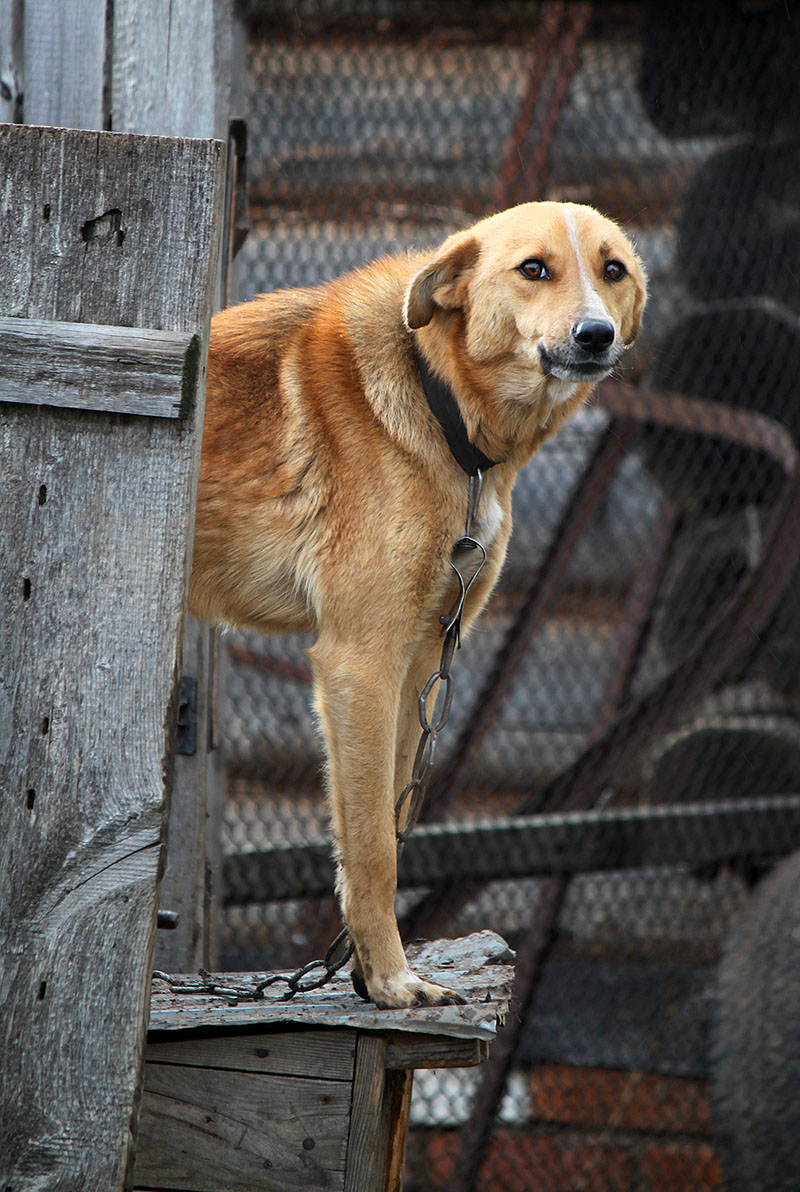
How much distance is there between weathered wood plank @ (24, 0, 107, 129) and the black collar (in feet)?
3.95

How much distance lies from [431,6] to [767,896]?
3950mm

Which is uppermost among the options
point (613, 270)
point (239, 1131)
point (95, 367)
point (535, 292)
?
point (613, 270)

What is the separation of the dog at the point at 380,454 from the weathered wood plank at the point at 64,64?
0.71 meters

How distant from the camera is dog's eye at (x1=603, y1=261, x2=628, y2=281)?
2.73 meters

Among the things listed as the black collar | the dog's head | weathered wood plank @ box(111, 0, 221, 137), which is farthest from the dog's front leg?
weathered wood plank @ box(111, 0, 221, 137)

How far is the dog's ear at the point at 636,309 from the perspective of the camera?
287 centimetres

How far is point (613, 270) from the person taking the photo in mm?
2744

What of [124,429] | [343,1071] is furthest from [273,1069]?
[124,429]

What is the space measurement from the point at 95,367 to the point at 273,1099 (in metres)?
1.45

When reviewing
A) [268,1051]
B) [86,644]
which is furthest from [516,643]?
[86,644]

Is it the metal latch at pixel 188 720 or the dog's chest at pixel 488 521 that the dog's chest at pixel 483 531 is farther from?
the metal latch at pixel 188 720

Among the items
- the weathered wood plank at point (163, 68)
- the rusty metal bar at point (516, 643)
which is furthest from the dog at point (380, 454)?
the rusty metal bar at point (516, 643)

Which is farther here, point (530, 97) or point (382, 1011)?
point (530, 97)

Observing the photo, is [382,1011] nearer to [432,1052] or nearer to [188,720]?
[432,1052]
